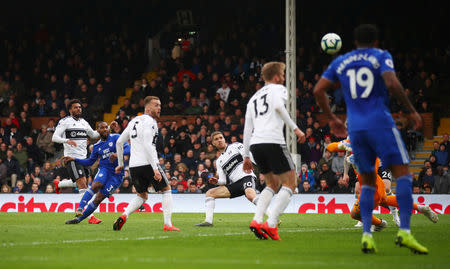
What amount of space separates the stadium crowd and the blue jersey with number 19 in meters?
11.8

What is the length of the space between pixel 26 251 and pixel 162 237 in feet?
7.73

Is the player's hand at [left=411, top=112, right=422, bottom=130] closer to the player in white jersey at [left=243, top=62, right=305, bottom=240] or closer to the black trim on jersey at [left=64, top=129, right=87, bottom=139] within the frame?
the player in white jersey at [left=243, top=62, right=305, bottom=240]

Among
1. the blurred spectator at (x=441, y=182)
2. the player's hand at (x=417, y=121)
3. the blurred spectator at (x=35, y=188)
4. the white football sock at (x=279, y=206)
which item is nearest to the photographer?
the player's hand at (x=417, y=121)

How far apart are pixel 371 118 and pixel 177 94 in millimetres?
19011

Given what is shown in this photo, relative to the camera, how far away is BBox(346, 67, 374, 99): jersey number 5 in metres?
7.13

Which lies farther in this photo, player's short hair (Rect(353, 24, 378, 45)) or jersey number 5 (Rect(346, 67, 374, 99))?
player's short hair (Rect(353, 24, 378, 45))

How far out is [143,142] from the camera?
424 inches

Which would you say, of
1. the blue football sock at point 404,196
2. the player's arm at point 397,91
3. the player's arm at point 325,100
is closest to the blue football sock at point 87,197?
the player's arm at point 325,100

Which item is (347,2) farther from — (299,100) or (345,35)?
(299,100)

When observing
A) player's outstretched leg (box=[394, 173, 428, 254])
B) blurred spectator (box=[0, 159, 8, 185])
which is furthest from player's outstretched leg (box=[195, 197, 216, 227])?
blurred spectator (box=[0, 159, 8, 185])

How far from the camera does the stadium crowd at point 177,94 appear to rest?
72.6 ft

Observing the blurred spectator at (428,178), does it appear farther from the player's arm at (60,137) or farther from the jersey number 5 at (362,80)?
the jersey number 5 at (362,80)

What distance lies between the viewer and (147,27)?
33.2 m

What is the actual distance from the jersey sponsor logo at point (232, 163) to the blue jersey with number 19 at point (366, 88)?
624cm
